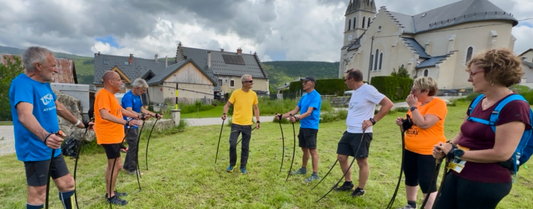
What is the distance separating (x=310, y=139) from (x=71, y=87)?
24.5 feet

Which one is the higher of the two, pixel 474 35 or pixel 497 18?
pixel 497 18

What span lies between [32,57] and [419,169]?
146 inches

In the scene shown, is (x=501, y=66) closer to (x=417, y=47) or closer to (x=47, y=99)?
(x=47, y=99)

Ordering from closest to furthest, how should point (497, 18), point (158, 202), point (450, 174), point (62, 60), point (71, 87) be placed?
point (450, 174) < point (158, 202) < point (71, 87) < point (62, 60) < point (497, 18)

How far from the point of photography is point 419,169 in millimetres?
2422

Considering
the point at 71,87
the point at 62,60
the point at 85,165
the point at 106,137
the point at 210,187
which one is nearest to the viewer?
the point at 106,137

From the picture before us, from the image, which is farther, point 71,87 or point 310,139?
point 71,87

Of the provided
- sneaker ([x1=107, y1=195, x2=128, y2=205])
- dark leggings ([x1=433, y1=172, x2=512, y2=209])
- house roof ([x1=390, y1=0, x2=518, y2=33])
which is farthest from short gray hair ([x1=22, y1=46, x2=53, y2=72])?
house roof ([x1=390, y1=0, x2=518, y2=33])

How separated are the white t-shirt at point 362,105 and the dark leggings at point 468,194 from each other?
1.27 metres

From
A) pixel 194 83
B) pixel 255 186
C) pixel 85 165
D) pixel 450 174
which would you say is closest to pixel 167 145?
pixel 85 165

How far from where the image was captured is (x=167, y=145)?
626 centimetres

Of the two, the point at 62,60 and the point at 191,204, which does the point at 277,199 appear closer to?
the point at 191,204

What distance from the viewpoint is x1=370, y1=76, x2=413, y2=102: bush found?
68.0 feet

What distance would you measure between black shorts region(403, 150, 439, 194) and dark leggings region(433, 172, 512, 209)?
0.65 m
